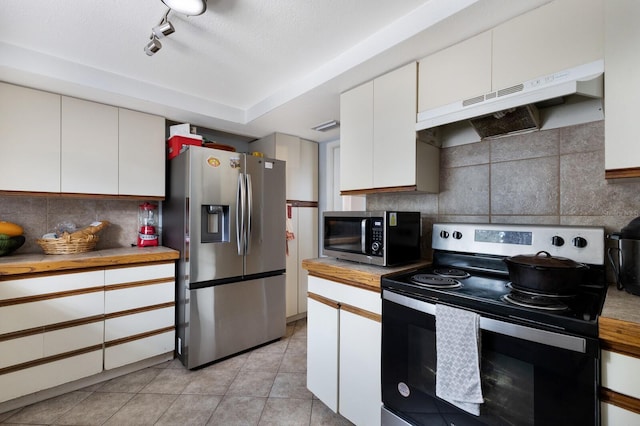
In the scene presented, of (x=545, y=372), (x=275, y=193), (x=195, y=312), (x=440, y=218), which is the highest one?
(x=275, y=193)

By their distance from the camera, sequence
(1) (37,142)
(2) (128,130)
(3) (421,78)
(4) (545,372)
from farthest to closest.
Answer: (2) (128,130) < (1) (37,142) < (3) (421,78) < (4) (545,372)

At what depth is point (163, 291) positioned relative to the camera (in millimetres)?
2369

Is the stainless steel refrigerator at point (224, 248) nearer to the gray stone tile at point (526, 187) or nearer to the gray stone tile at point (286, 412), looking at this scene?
the gray stone tile at point (286, 412)

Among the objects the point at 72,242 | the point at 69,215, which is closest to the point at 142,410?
the point at 72,242

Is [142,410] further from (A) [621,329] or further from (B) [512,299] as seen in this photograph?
(A) [621,329]

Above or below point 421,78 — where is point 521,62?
below

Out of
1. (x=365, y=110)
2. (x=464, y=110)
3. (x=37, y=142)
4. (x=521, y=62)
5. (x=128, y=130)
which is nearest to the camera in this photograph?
(x=521, y=62)

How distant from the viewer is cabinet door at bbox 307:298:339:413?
5.47 ft

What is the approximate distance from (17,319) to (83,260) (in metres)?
0.48

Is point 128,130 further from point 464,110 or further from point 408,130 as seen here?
point 464,110

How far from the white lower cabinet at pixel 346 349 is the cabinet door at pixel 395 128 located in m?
0.75

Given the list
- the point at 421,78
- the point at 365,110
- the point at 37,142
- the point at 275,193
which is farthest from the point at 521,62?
the point at 37,142

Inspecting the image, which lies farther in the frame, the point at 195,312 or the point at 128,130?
the point at 128,130

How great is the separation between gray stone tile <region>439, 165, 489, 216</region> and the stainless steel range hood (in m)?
0.23
